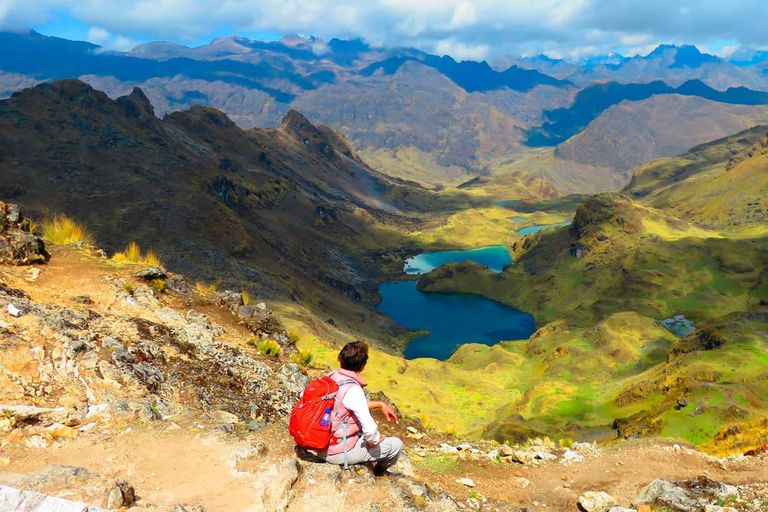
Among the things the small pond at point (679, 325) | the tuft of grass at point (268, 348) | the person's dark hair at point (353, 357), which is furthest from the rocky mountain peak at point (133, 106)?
the small pond at point (679, 325)

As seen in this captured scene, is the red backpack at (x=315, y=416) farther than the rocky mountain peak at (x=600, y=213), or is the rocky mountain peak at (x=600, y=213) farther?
the rocky mountain peak at (x=600, y=213)

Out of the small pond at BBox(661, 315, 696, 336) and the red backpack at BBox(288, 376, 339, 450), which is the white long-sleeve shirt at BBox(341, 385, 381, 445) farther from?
the small pond at BBox(661, 315, 696, 336)

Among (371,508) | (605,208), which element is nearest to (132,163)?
(371,508)

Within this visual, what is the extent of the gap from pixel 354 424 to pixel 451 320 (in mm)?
165116

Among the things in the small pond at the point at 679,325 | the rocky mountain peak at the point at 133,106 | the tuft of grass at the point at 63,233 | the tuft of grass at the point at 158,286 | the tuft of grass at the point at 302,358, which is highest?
the rocky mountain peak at the point at 133,106

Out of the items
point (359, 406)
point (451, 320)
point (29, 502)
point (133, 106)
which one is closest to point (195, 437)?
point (29, 502)

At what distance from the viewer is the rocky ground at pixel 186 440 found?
8547 mm

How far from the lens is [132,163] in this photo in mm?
122562

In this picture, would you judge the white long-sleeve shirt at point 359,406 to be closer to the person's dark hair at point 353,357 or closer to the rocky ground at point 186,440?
the person's dark hair at point 353,357

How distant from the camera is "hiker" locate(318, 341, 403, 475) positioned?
336 inches

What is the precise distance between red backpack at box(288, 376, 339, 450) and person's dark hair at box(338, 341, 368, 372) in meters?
0.46

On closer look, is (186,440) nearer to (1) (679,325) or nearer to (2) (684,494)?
(2) (684,494)

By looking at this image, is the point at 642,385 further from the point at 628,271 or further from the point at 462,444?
the point at 628,271

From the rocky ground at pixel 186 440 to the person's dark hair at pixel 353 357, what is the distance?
2244 mm
